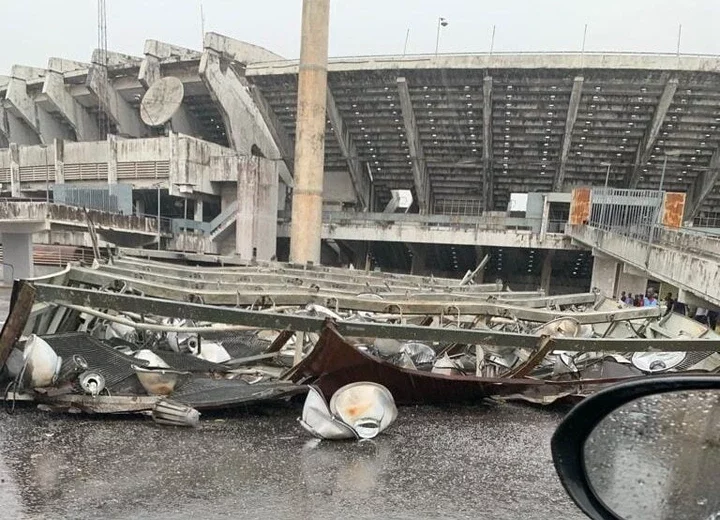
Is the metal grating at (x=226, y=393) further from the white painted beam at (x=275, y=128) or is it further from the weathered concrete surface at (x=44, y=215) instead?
the white painted beam at (x=275, y=128)

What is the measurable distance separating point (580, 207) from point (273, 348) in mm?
18247

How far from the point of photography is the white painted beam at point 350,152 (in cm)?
2147

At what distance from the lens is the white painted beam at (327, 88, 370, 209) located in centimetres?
2147

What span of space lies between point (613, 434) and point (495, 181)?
2367cm

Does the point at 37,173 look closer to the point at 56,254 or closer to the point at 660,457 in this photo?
the point at 56,254

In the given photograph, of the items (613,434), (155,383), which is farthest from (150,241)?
(613,434)

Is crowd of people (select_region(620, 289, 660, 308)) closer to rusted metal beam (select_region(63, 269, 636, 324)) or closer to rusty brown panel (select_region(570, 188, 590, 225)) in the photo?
rusty brown panel (select_region(570, 188, 590, 225))

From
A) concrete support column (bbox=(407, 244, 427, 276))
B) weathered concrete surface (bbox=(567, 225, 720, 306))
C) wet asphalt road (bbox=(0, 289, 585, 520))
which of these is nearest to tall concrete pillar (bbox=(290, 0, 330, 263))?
concrete support column (bbox=(407, 244, 427, 276))

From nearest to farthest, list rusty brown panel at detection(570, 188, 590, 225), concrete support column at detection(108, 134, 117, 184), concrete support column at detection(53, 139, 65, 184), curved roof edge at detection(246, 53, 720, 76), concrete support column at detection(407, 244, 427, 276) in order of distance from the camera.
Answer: curved roof edge at detection(246, 53, 720, 76)
rusty brown panel at detection(570, 188, 590, 225)
concrete support column at detection(108, 134, 117, 184)
concrete support column at detection(53, 139, 65, 184)
concrete support column at detection(407, 244, 427, 276)

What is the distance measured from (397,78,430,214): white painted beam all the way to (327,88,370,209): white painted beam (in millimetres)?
2831

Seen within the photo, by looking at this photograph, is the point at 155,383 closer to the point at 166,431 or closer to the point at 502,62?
the point at 166,431

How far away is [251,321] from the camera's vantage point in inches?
128

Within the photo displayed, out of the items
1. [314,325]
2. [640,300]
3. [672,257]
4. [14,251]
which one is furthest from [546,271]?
[314,325]

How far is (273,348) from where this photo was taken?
4305mm
